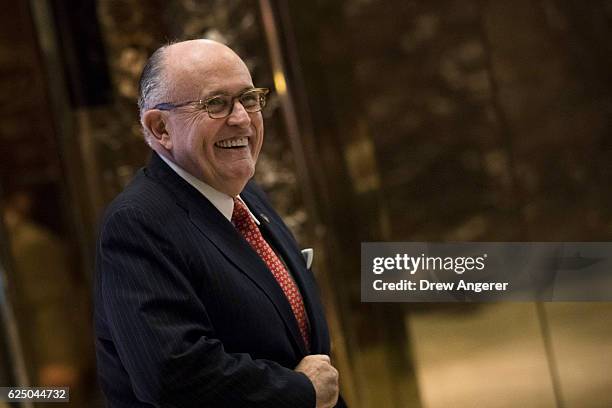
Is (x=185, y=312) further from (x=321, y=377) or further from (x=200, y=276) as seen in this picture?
(x=321, y=377)

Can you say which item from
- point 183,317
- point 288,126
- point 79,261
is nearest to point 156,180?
point 183,317

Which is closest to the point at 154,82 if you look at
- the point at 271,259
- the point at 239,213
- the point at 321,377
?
the point at 239,213

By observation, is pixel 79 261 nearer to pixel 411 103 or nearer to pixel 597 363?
pixel 411 103

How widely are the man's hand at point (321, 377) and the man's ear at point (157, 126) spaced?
21.5 inches

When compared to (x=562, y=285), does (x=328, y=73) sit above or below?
above

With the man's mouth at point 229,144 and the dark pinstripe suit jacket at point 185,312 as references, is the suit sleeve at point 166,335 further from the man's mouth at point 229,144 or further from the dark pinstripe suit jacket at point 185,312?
the man's mouth at point 229,144

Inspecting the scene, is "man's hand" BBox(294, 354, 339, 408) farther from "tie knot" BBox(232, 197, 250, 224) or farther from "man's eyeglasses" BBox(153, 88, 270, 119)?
"man's eyeglasses" BBox(153, 88, 270, 119)

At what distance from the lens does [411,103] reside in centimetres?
383

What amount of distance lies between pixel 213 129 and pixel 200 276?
312 millimetres

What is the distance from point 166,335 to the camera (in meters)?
1.93

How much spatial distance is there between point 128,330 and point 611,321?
2224 mm

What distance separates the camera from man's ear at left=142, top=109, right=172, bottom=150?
2172 mm

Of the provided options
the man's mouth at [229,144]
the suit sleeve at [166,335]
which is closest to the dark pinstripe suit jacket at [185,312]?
the suit sleeve at [166,335]

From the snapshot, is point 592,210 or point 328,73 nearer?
point 592,210
